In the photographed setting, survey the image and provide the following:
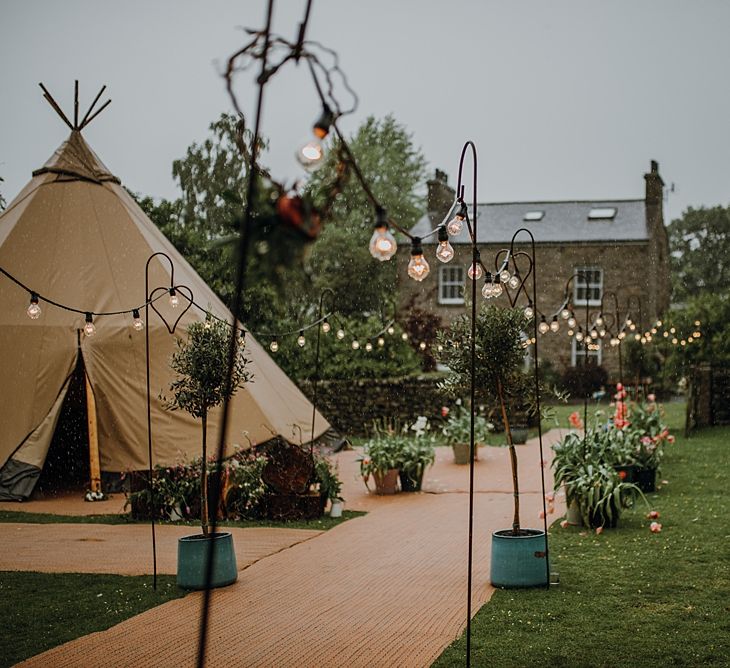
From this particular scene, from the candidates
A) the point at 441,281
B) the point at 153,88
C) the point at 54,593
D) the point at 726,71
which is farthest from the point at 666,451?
the point at 726,71

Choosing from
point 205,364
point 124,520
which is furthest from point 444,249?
point 124,520

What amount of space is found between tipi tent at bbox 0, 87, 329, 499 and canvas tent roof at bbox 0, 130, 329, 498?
0.01 meters

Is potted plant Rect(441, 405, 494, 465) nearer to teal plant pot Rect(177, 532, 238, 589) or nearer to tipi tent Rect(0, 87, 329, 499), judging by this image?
tipi tent Rect(0, 87, 329, 499)

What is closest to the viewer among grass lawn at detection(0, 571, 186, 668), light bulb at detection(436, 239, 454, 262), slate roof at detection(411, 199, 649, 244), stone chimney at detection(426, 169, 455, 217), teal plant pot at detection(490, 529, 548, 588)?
light bulb at detection(436, 239, 454, 262)

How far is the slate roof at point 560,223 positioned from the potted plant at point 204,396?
68.5 feet

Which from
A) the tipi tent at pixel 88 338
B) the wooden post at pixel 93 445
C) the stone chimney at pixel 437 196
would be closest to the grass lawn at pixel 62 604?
the wooden post at pixel 93 445

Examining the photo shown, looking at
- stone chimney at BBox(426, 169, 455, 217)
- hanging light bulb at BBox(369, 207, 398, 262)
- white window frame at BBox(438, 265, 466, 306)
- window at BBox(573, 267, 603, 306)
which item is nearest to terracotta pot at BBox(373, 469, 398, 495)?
hanging light bulb at BBox(369, 207, 398, 262)

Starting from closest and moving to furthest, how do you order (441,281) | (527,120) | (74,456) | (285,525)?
(285,525) → (74,456) → (441,281) → (527,120)

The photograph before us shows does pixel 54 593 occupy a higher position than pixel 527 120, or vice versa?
pixel 527 120

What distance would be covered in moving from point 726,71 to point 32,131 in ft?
115

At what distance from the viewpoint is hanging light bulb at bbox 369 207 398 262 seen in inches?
116

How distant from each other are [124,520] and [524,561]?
16.3ft

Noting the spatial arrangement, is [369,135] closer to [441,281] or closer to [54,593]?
[441,281]

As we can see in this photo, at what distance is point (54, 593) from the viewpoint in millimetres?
6324
